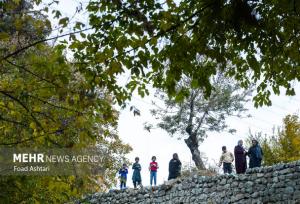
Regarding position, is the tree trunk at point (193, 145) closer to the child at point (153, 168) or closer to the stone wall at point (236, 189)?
the child at point (153, 168)

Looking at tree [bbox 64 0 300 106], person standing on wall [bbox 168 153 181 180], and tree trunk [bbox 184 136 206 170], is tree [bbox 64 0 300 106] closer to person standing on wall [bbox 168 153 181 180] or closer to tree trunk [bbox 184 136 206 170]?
person standing on wall [bbox 168 153 181 180]

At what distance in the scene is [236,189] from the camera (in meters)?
14.6

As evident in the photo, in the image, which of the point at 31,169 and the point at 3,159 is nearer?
the point at 3,159

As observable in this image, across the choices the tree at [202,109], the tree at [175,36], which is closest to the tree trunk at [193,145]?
the tree at [202,109]

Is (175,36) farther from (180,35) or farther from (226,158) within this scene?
(226,158)

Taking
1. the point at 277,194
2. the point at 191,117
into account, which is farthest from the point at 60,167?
the point at 191,117

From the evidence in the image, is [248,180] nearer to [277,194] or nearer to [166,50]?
[277,194]

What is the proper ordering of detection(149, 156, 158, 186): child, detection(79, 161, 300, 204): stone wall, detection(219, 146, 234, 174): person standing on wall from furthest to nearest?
detection(149, 156, 158, 186): child < detection(219, 146, 234, 174): person standing on wall < detection(79, 161, 300, 204): stone wall

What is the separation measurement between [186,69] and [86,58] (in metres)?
1.45

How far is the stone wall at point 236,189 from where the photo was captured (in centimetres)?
1346

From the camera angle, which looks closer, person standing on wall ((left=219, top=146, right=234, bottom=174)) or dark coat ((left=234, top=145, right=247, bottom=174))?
dark coat ((left=234, top=145, right=247, bottom=174))

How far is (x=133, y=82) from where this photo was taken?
8070 millimetres

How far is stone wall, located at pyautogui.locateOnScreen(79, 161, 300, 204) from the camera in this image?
13461 millimetres

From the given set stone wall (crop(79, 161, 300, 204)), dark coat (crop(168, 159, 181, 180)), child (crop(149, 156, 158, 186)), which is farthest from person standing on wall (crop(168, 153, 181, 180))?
stone wall (crop(79, 161, 300, 204))
